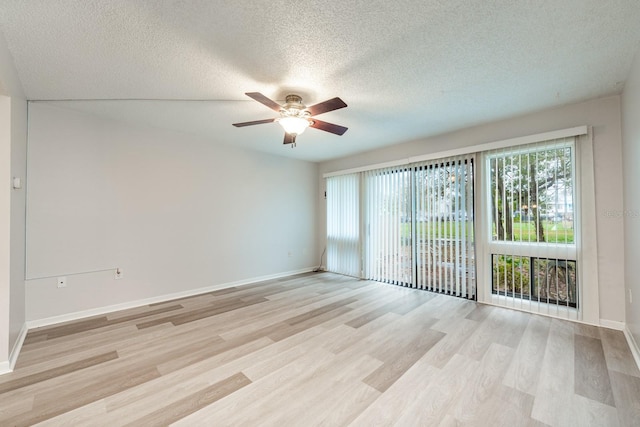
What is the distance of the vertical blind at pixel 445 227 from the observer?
3701 mm

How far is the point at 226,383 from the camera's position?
188 centimetres

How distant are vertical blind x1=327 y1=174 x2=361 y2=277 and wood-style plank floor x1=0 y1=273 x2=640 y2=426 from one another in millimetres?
1995

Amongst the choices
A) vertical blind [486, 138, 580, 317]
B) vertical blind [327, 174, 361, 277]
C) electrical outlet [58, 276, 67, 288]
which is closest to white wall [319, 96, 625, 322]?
vertical blind [486, 138, 580, 317]

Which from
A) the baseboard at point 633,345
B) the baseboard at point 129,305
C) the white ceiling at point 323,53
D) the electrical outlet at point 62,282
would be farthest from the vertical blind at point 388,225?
the electrical outlet at point 62,282

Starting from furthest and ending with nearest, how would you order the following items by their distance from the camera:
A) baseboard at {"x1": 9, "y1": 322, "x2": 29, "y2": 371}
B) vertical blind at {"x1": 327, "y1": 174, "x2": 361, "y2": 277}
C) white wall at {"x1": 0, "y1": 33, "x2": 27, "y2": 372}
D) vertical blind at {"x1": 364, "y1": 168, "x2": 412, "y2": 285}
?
1. vertical blind at {"x1": 327, "y1": 174, "x2": 361, "y2": 277}
2. vertical blind at {"x1": 364, "y1": 168, "x2": 412, "y2": 285}
3. baseboard at {"x1": 9, "y1": 322, "x2": 29, "y2": 371}
4. white wall at {"x1": 0, "y1": 33, "x2": 27, "y2": 372}

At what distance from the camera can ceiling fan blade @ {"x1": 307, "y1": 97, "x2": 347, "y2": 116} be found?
7.18 feet

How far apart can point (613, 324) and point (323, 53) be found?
3.88 meters

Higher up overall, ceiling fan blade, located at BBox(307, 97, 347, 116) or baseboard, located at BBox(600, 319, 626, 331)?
ceiling fan blade, located at BBox(307, 97, 347, 116)

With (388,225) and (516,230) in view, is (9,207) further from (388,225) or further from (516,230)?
(516,230)

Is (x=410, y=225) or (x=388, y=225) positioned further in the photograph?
(x=388, y=225)

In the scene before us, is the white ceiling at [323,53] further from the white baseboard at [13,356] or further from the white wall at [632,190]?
the white baseboard at [13,356]

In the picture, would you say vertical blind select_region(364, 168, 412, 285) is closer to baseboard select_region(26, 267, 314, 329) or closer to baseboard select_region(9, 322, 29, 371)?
baseboard select_region(26, 267, 314, 329)

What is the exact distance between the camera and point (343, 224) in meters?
5.43

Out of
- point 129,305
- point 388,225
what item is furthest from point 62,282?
point 388,225
